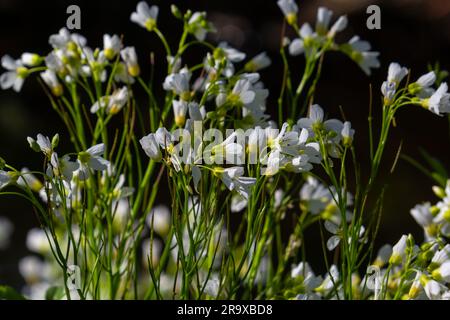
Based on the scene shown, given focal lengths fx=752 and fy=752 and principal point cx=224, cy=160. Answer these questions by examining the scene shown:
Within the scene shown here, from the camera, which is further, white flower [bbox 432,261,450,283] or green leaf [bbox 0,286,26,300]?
green leaf [bbox 0,286,26,300]

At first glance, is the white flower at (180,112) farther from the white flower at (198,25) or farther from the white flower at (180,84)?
the white flower at (198,25)

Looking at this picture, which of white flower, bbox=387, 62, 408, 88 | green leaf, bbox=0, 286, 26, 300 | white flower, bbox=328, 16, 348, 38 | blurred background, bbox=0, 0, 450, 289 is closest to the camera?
white flower, bbox=387, 62, 408, 88

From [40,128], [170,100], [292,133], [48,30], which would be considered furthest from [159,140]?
[48,30]

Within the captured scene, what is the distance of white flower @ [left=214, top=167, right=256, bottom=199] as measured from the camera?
0.74 m

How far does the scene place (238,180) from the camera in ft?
2.44

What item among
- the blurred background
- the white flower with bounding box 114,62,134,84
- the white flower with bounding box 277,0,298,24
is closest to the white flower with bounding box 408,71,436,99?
the white flower with bounding box 277,0,298,24

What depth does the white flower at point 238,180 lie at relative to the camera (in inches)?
29.0

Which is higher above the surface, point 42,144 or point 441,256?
point 42,144

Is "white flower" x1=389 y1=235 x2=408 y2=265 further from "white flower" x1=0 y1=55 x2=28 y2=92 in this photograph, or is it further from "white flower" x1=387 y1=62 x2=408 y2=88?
"white flower" x1=0 y1=55 x2=28 y2=92

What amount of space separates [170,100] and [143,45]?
7.70ft

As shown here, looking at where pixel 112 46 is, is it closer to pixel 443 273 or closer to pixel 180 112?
pixel 180 112

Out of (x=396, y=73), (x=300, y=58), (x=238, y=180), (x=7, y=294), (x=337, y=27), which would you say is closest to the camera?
(x=238, y=180)

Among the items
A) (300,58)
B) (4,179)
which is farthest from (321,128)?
(300,58)

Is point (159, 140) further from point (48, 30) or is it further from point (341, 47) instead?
point (48, 30)
